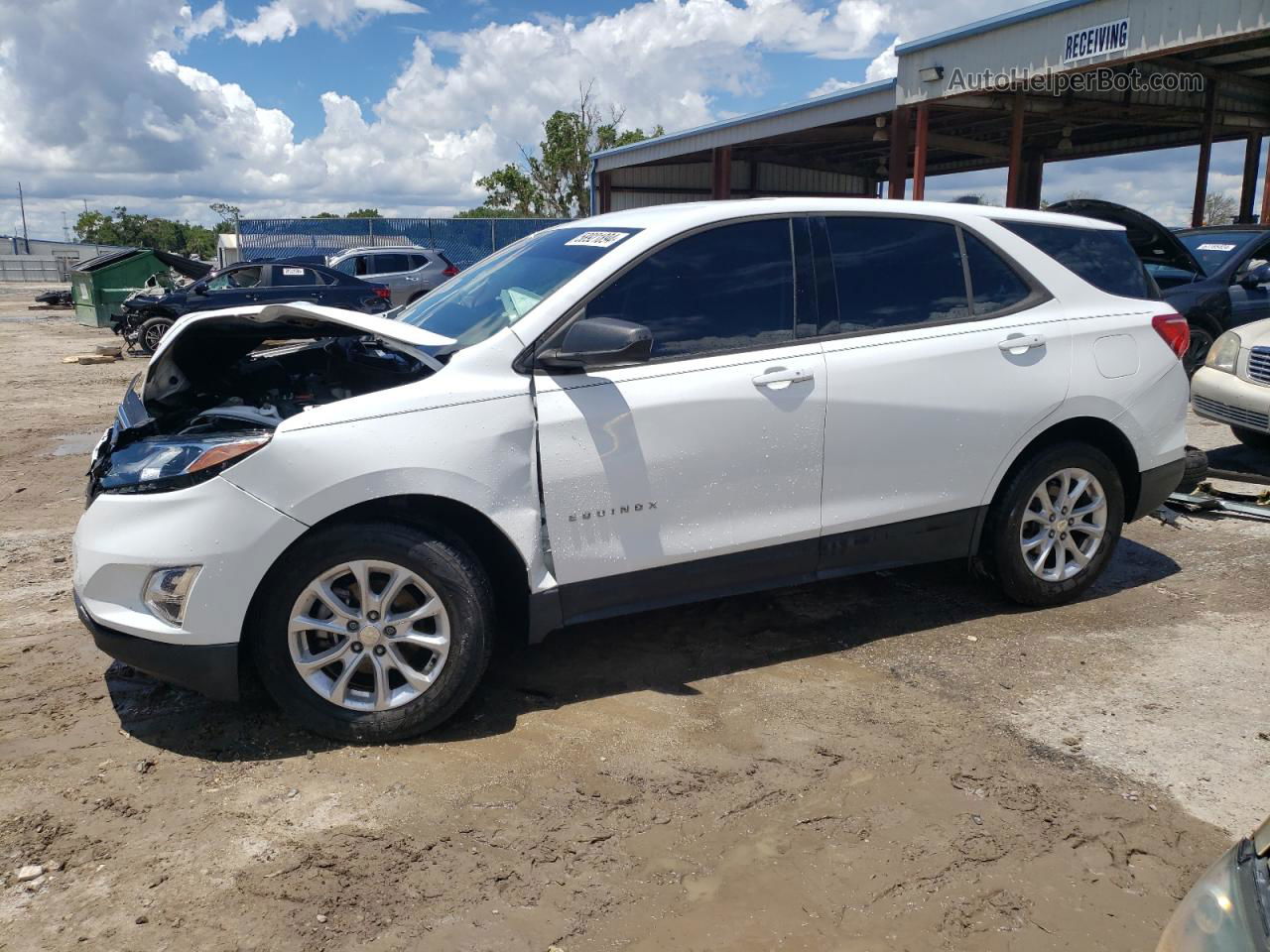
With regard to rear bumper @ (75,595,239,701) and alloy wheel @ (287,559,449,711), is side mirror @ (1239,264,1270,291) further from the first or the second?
rear bumper @ (75,595,239,701)

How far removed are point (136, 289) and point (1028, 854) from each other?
23120 mm

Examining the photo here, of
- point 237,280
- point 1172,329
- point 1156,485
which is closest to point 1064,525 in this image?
point 1156,485

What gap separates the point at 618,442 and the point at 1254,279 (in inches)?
362

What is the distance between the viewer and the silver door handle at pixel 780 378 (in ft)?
12.5

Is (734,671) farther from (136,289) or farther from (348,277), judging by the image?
(136,289)

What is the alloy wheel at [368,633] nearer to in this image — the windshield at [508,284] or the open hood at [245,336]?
the open hood at [245,336]

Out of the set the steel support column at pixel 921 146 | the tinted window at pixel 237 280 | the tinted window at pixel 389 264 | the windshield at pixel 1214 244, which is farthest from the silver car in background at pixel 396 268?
the windshield at pixel 1214 244

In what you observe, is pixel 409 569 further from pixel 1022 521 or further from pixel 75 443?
pixel 75 443

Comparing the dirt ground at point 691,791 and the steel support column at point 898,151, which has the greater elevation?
the steel support column at point 898,151

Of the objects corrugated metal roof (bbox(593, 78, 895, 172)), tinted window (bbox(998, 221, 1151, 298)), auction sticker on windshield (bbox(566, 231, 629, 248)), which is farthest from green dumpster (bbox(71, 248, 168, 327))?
tinted window (bbox(998, 221, 1151, 298))

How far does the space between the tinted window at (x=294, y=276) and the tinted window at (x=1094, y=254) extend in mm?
13986

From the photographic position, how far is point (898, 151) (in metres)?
18.8

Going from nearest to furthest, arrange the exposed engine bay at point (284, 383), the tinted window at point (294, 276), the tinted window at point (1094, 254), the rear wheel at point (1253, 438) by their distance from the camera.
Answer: the exposed engine bay at point (284, 383) < the tinted window at point (1094, 254) < the rear wheel at point (1253, 438) < the tinted window at point (294, 276)

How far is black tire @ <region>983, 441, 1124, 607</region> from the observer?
449cm
